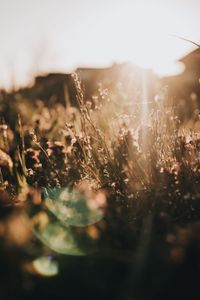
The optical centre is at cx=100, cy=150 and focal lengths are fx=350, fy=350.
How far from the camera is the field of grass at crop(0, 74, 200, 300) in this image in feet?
3.74

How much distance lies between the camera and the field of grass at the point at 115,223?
1.14 metres

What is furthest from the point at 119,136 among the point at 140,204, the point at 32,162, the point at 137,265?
the point at 137,265

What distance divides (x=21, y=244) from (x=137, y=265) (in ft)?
1.33

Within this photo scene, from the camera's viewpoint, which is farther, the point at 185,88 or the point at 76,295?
the point at 185,88

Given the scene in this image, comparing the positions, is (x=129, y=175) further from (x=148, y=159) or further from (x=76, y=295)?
(x=76, y=295)

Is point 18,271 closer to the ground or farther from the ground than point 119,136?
closer to the ground

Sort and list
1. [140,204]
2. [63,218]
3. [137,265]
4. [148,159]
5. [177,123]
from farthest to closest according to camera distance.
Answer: [177,123], [148,159], [140,204], [63,218], [137,265]

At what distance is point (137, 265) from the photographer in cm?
122

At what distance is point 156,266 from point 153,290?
0.36ft

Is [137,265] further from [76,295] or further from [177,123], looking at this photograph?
[177,123]

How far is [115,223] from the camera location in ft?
5.27

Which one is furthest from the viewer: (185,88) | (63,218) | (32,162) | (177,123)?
(185,88)

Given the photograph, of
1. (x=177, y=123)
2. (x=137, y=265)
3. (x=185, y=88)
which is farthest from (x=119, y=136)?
(x=185, y=88)

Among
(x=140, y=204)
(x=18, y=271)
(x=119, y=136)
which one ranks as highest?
(x=119, y=136)
